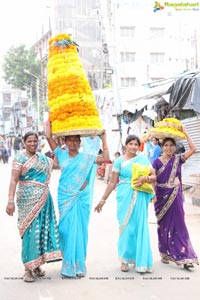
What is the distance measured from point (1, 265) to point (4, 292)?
42.3 inches

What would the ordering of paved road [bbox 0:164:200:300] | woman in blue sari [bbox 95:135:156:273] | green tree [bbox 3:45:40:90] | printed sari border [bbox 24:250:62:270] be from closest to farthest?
paved road [bbox 0:164:200:300] < printed sari border [bbox 24:250:62:270] < woman in blue sari [bbox 95:135:156:273] < green tree [bbox 3:45:40:90]

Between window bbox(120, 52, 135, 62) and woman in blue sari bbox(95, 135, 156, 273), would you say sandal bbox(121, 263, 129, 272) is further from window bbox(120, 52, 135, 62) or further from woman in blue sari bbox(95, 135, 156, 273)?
window bbox(120, 52, 135, 62)

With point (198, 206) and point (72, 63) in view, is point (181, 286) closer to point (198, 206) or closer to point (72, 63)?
point (72, 63)

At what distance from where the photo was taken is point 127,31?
34031 mm

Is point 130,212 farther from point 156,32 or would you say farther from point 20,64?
point 20,64

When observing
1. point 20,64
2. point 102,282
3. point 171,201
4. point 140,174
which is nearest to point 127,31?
point 20,64

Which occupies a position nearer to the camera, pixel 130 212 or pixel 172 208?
pixel 130 212

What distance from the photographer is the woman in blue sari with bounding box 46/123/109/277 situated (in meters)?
4.72

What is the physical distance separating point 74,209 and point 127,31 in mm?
30903

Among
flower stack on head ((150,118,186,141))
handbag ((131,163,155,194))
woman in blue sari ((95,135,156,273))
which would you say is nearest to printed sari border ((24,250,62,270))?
woman in blue sari ((95,135,156,273))

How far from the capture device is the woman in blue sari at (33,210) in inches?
183

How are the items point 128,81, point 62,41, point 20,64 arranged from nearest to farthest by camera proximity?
1. point 62,41
2. point 128,81
3. point 20,64

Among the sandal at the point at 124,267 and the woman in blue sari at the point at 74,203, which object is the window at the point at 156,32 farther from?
the sandal at the point at 124,267

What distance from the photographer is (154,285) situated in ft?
14.7
